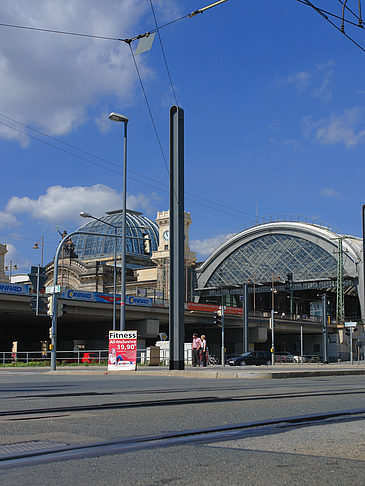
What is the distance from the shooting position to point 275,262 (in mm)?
99062

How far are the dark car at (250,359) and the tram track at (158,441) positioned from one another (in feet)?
141

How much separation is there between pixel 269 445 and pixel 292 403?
4223mm

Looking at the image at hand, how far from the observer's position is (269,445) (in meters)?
5.11

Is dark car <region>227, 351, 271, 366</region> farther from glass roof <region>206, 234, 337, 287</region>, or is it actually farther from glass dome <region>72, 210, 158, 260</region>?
glass dome <region>72, 210, 158, 260</region>

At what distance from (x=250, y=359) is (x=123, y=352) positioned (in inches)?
1093

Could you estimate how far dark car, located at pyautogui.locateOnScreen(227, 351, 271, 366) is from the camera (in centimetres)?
4950

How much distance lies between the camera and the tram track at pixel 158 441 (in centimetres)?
444

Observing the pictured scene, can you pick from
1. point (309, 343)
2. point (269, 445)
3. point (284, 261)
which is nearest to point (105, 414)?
point (269, 445)

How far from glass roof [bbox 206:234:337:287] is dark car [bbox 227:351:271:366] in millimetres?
43112

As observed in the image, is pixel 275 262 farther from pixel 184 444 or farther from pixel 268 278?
pixel 184 444

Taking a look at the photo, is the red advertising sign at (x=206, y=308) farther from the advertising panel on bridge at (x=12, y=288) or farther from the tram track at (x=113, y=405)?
the tram track at (x=113, y=405)

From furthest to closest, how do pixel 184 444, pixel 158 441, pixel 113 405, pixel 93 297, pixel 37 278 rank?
pixel 93 297 < pixel 37 278 < pixel 113 405 < pixel 158 441 < pixel 184 444

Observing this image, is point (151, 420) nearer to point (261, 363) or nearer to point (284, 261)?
point (261, 363)

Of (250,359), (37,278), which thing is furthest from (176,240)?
(250,359)
